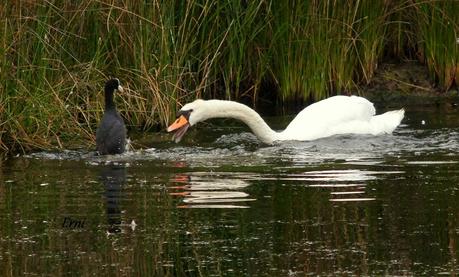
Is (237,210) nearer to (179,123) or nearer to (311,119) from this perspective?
(179,123)

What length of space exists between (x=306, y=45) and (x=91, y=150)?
377cm

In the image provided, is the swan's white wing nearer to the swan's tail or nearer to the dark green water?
the swan's tail

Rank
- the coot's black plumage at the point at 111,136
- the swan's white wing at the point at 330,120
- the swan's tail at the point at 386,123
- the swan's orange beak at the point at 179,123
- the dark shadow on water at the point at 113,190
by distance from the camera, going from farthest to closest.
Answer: the swan's tail at the point at 386,123 < the swan's white wing at the point at 330,120 < the swan's orange beak at the point at 179,123 < the coot's black plumage at the point at 111,136 < the dark shadow on water at the point at 113,190

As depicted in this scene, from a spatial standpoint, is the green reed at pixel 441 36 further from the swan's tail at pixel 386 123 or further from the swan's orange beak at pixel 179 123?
the swan's orange beak at pixel 179 123

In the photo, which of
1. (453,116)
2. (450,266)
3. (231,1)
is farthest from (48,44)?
(450,266)

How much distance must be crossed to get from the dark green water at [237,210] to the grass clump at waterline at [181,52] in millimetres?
861

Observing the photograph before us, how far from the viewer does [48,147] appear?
40.6 ft

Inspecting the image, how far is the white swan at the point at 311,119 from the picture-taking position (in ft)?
41.5

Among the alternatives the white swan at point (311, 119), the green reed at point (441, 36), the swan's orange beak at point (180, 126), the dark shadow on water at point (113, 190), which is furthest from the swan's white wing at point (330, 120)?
the green reed at point (441, 36)

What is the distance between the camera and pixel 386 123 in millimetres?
13664

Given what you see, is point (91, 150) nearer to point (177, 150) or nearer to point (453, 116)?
point (177, 150)

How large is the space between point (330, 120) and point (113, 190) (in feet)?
13.2

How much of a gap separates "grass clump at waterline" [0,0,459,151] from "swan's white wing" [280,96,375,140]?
1309 millimetres

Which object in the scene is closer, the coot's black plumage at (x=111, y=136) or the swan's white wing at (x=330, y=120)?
the coot's black plumage at (x=111, y=136)
